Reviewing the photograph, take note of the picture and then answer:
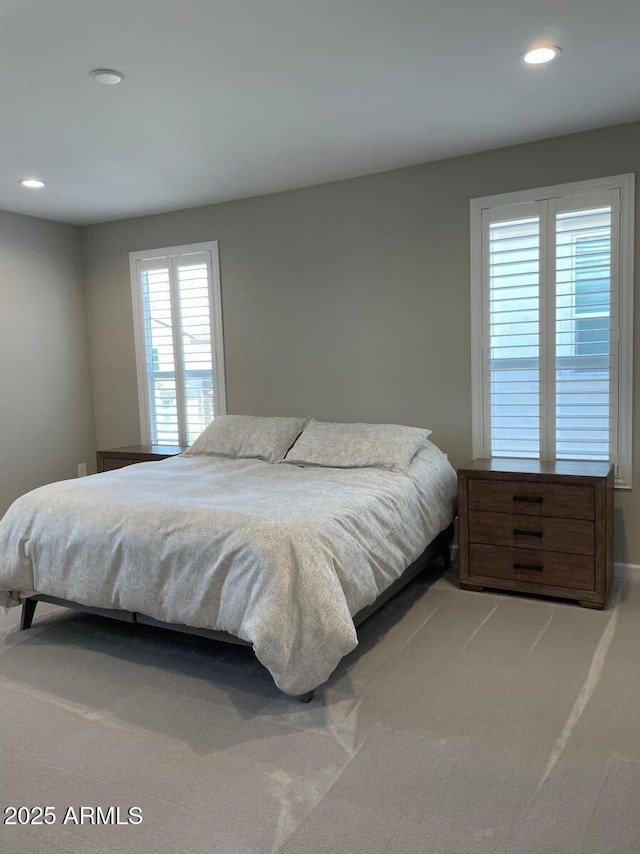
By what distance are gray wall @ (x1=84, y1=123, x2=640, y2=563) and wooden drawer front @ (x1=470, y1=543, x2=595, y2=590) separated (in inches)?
21.5

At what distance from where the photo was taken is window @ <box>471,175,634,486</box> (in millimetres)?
3531

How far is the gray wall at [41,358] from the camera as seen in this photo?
4.88m

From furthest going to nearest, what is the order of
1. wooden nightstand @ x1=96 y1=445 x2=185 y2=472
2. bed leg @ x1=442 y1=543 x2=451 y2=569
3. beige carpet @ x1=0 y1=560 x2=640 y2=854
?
wooden nightstand @ x1=96 y1=445 x2=185 y2=472, bed leg @ x1=442 y1=543 x2=451 y2=569, beige carpet @ x1=0 y1=560 x2=640 y2=854

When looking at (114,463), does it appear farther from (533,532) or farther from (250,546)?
(533,532)

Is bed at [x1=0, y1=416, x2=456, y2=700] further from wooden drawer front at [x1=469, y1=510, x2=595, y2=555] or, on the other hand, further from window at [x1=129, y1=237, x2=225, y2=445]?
window at [x1=129, y1=237, x2=225, y2=445]

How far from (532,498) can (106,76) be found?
2.81m

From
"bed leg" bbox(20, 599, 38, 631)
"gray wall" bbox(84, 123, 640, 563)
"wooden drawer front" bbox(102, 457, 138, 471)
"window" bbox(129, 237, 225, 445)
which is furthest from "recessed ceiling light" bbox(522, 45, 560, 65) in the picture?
"wooden drawer front" bbox(102, 457, 138, 471)

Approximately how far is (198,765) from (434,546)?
6.67ft

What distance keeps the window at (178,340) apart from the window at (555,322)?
204cm

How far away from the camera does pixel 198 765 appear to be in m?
2.08

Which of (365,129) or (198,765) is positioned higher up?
(365,129)

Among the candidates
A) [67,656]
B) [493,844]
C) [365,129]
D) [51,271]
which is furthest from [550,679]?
[51,271]

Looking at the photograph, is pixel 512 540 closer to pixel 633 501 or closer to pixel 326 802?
pixel 633 501

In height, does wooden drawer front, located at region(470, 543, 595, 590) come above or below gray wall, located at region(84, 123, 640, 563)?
below
